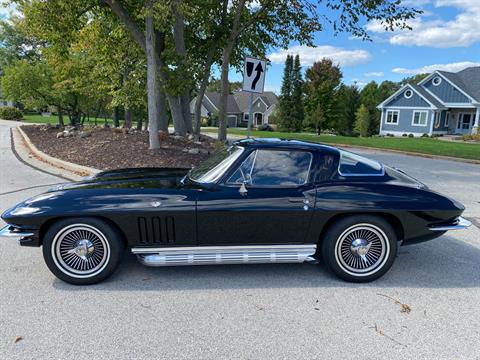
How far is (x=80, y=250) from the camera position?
3498 millimetres

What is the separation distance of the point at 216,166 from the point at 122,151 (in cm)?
676

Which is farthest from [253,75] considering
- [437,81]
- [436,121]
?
[437,81]

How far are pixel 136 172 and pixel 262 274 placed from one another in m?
2.04

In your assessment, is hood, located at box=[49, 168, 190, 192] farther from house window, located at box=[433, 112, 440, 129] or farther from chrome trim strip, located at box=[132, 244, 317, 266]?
house window, located at box=[433, 112, 440, 129]

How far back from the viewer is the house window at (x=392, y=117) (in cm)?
3953

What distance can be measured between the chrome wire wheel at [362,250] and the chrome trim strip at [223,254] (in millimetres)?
293

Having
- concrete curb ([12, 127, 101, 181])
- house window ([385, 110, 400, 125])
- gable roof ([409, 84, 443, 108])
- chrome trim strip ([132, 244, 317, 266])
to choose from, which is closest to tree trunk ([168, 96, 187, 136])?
concrete curb ([12, 127, 101, 181])

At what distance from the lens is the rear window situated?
3836mm

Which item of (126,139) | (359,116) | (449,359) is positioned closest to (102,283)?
(449,359)

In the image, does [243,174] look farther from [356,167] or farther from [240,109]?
[240,109]

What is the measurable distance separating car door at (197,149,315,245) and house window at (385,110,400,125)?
39.7 metres

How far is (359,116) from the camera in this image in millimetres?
40719

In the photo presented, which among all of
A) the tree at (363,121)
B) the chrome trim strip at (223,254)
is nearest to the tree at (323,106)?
the tree at (363,121)

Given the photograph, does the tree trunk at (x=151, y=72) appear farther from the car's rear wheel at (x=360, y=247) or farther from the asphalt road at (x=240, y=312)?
the car's rear wheel at (x=360, y=247)
